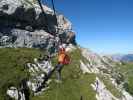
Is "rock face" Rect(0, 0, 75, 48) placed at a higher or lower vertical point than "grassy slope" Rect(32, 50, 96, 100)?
higher

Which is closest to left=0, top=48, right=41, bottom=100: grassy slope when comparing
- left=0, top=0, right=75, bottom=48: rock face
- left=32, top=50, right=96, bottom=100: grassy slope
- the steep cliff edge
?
the steep cliff edge

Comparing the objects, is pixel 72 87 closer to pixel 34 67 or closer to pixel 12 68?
pixel 34 67

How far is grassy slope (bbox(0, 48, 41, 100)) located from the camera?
4163 inches

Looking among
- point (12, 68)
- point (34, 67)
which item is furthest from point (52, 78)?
point (12, 68)

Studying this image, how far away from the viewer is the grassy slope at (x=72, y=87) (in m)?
113

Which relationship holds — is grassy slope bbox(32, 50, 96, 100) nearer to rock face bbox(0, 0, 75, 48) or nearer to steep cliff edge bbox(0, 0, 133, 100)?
steep cliff edge bbox(0, 0, 133, 100)

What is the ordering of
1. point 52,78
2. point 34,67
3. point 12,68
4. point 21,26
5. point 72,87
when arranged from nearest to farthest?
point 12,68
point 34,67
point 72,87
point 52,78
point 21,26

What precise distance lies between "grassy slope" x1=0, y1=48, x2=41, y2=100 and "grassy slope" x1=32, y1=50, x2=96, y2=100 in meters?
12.2

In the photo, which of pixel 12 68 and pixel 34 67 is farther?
pixel 34 67

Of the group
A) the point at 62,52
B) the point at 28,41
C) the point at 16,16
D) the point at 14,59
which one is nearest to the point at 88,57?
the point at 28,41

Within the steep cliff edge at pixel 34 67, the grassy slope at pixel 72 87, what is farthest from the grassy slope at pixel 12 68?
the grassy slope at pixel 72 87

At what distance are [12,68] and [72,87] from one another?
29.9 meters

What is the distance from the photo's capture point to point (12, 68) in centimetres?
11775

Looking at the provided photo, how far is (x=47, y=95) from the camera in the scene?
11062 cm
